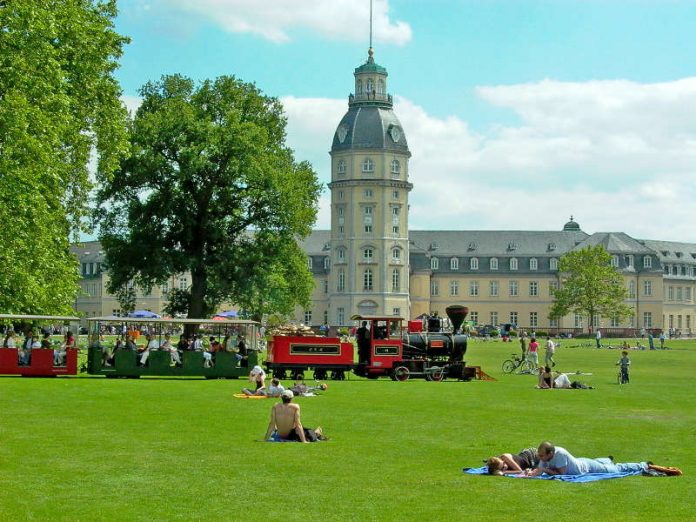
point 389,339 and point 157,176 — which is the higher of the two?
point 157,176

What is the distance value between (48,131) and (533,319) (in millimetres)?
135512

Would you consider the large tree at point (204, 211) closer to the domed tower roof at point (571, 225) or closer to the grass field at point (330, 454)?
the grass field at point (330, 454)

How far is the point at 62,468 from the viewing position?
62.5 ft

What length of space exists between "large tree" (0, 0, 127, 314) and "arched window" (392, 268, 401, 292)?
102 metres

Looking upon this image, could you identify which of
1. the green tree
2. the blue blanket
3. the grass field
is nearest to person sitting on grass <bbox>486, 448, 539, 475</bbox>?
the blue blanket

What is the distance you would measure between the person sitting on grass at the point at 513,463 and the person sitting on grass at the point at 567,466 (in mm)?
226

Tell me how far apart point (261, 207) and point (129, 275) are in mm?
7899

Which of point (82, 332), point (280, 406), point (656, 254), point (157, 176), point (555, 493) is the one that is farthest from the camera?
point (656, 254)

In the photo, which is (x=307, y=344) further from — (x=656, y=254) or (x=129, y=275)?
(x=656, y=254)

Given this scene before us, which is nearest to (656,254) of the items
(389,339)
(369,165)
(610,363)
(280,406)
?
(369,165)

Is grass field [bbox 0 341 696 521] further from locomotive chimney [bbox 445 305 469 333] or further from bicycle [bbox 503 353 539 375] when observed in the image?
bicycle [bbox 503 353 539 375]

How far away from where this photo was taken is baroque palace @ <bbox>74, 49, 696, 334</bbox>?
150m

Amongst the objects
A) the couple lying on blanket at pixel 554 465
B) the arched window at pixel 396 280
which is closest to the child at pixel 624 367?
the couple lying on blanket at pixel 554 465

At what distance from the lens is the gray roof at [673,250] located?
177125mm
